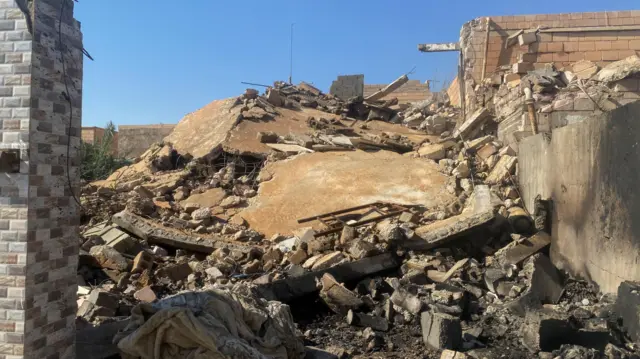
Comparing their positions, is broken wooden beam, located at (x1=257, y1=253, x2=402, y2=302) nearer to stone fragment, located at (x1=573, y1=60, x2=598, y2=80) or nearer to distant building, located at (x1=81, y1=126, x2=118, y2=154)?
stone fragment, located at (x1=573, y1=60, x2=598, y2=80)

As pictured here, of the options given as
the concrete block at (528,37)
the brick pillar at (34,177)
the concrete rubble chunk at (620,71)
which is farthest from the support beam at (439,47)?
the brick pillar at (34,177)

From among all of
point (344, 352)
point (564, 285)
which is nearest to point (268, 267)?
point (344, 352)

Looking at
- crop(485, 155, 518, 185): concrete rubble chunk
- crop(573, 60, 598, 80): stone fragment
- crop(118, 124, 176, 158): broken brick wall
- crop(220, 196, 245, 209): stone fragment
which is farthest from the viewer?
crop(118, 124, 176, 158): broken brick wall

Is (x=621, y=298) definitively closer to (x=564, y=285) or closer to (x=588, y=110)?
(x=564, y=285)

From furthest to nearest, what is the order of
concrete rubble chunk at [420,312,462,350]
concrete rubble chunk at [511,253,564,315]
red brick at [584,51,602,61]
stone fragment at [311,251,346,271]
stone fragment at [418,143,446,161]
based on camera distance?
red brick at [584,51,602,61] → stone fragment at [418,143,446,161] → stone fragment at [311,251,346,271] → concrete rubble chunk at [511,253,564,315] → concrete rubble chunk at [420,312,462,350]

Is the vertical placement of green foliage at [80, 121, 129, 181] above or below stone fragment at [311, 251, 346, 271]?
above

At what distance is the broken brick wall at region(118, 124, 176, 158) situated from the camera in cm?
2116

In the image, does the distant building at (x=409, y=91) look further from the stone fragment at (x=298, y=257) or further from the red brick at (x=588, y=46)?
the stone fragment at (x=298, y=257)

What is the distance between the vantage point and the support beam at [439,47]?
47.9 feet

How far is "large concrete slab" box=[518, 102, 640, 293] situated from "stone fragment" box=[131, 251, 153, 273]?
18.4ft

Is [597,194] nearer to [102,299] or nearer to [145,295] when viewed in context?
[145,295]

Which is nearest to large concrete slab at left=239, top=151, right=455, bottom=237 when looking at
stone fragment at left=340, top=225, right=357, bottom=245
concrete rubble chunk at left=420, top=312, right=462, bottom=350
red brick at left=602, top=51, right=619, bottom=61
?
stone fragment at left=340, top=225, right=357, bottom=245

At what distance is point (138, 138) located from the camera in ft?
70.3

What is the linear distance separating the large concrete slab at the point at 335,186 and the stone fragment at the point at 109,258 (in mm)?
2742
